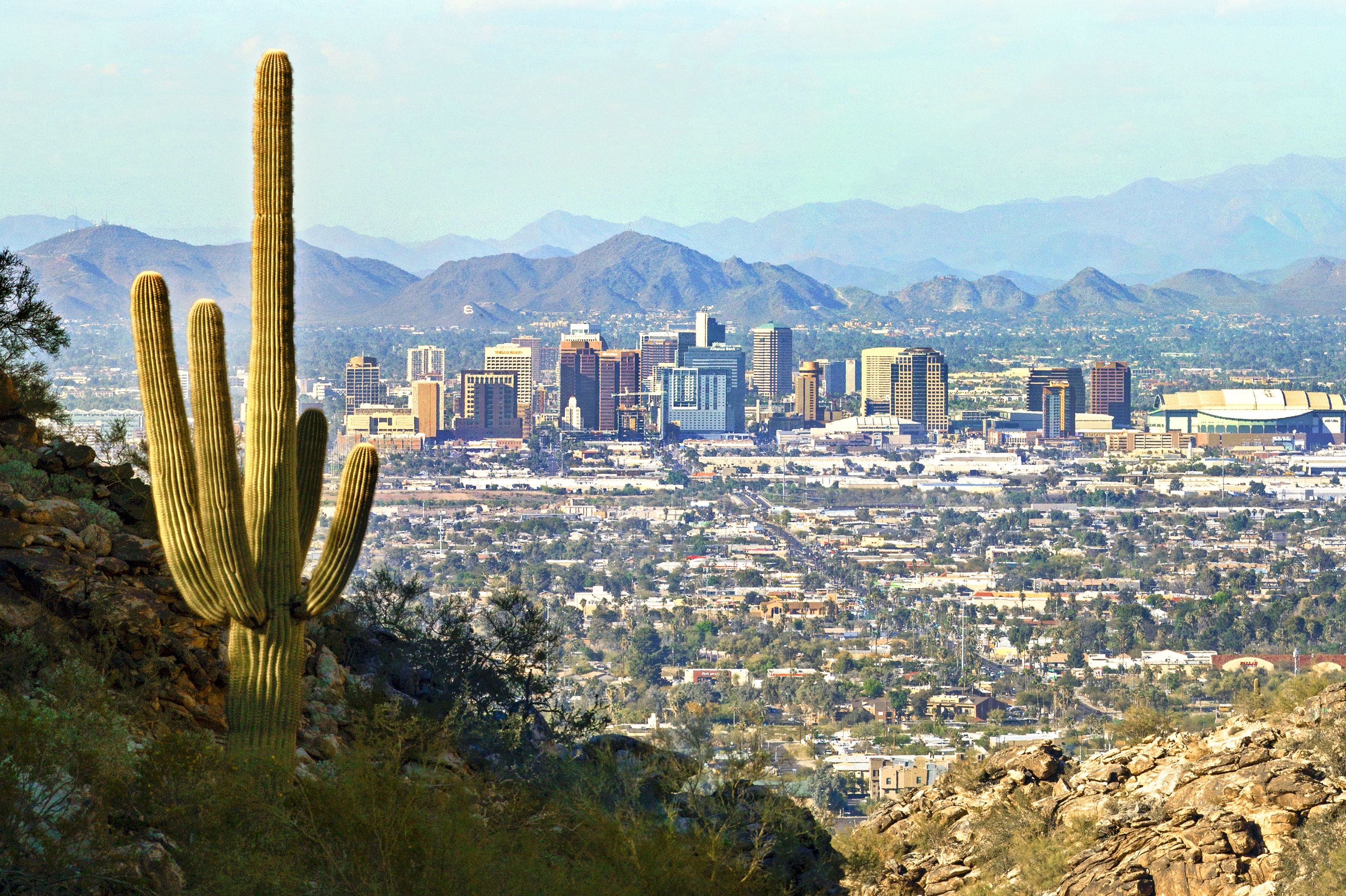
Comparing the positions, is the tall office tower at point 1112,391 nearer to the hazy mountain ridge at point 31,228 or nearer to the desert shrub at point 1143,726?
the hazy mountain ridge at point 31,228

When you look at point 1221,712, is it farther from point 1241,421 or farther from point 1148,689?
point 1241,421

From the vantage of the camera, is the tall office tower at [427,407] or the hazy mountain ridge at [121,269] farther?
the tall office tower at [427,407]

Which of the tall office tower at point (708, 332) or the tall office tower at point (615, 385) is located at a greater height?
the tall office tower at point (708, 332)

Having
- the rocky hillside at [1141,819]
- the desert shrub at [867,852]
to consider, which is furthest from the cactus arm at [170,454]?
the rocky hillside at [1141,819]

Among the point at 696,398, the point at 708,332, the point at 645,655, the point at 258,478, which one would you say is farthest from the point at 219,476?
the point at 708,332

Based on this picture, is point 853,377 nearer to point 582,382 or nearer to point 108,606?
point 582,382

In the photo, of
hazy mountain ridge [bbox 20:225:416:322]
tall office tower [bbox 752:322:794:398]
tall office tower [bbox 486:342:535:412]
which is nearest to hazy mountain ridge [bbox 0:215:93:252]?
hazy mountain ridge [bbox 20:225:416:322]
